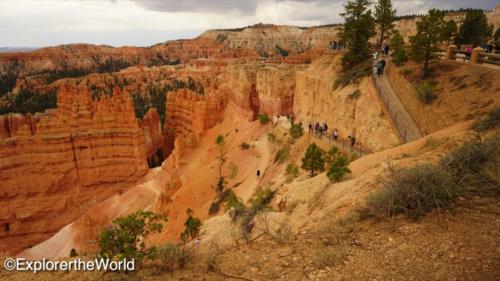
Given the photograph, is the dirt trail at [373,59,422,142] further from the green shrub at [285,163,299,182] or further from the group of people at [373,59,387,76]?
the green shrub at [285,163,299,182]

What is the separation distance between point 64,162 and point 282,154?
883 inches

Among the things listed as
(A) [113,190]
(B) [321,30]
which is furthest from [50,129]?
(B) [321,30]

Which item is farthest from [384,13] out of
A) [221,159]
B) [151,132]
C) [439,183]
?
Answer: [151,132]

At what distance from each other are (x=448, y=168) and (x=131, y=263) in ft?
22.5

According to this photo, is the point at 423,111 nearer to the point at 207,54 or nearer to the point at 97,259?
the point at 97,259

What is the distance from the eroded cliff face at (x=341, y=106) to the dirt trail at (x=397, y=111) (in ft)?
1.16

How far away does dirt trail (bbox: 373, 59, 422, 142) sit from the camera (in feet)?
53.7

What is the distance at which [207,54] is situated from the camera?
138m

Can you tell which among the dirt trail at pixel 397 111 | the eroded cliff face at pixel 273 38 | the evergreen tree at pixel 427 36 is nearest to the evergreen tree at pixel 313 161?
the dirt trail at pixel 397 111

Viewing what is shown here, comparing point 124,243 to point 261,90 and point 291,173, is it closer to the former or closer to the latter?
point 291,173

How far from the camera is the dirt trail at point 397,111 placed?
16.4m

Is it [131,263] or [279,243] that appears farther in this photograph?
[279,243]

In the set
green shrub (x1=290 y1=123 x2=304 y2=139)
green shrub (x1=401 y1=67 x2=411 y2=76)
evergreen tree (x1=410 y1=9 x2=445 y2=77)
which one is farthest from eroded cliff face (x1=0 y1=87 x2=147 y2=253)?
evergreen tree (x1=410 y1=9 x2=445 y2=77)

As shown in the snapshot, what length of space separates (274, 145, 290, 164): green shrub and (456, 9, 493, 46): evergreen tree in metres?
18.5
